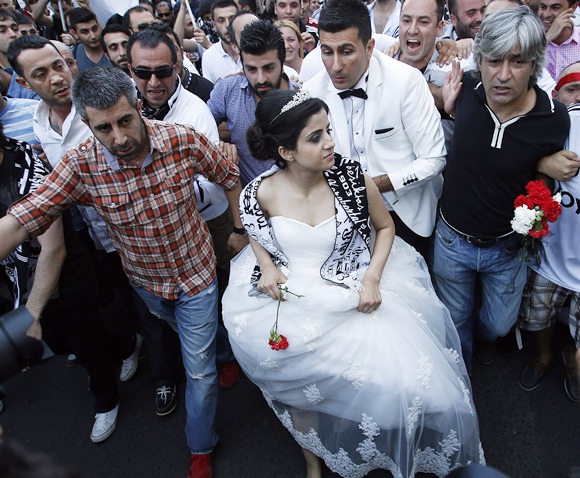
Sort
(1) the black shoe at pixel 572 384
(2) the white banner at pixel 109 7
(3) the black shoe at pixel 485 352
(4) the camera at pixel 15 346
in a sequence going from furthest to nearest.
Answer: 1. (2) the white banner at pixel 109 7
2. (3) the black shoe at pixel 485 352
3. (1) the black shoe at pixel 572 384
4. (4) the camera at pixel 15 346

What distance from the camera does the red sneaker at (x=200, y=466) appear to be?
2.83 meters

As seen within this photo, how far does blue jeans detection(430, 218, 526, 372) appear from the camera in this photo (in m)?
2.78

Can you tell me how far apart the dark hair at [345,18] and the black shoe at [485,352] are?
2.23 metres

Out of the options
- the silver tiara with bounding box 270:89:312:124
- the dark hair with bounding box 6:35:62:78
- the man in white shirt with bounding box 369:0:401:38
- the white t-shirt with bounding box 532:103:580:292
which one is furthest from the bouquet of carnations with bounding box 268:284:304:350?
the man in white shirt with bounding box 369:0:401:38

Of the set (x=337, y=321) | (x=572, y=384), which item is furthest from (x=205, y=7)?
(x=572, y=384)

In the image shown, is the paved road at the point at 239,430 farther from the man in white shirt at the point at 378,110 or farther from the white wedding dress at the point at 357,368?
the man in white shirt at the point at 378,110

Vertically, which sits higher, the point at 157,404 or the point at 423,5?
the point at 423,5

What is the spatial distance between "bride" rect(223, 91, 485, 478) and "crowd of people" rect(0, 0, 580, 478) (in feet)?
0.04

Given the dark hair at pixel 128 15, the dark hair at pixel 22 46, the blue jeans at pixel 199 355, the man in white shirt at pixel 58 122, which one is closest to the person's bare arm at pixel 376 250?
the blue jeans at pixel 199 355

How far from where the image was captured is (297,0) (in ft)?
18.3

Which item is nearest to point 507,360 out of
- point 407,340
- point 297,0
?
point 407,340

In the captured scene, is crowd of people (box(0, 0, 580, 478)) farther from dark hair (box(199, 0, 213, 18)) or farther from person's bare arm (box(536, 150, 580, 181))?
dark hair (box(199, 0, 213, 18))

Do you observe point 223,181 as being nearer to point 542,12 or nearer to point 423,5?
point 423,5

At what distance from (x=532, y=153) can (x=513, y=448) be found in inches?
66.7
